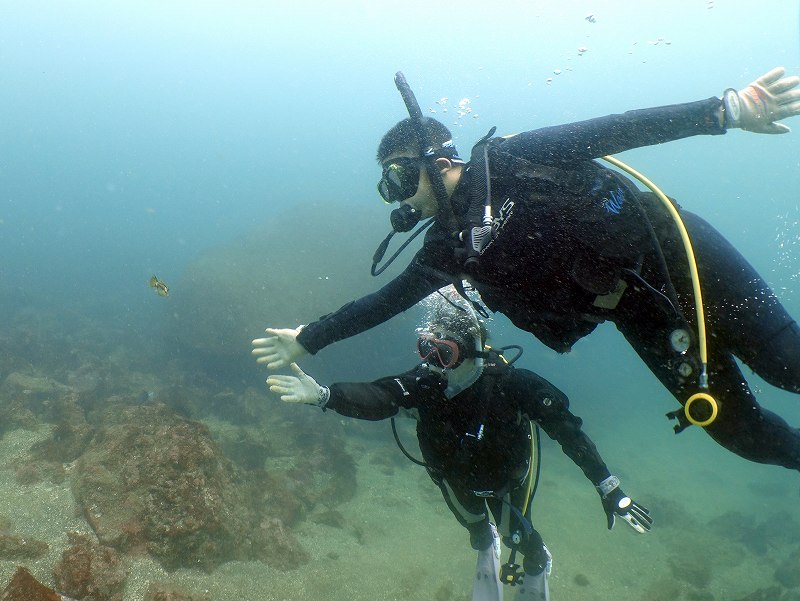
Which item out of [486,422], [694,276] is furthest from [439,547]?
[694,276]

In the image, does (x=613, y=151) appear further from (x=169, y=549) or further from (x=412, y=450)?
(x=412, y=450)

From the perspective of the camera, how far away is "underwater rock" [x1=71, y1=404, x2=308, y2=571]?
19.7ft

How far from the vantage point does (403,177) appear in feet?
10.7

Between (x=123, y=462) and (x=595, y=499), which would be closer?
(x=123, y=462)

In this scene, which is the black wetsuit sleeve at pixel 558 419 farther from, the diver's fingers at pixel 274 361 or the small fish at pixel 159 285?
the small fish at pixel 159 285

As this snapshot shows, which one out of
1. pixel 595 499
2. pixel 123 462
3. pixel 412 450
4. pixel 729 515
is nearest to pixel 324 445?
pixel 412 450

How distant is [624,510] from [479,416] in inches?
60.3

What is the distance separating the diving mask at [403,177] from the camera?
324cm

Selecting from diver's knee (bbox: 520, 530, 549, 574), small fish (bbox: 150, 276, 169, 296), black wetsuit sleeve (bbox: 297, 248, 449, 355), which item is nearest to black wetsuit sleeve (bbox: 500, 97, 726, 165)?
black wetsuit sleeve (bbox: 297, 248, 449, 355)

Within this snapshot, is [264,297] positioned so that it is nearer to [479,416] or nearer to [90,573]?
[90,573]

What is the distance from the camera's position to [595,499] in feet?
48.6

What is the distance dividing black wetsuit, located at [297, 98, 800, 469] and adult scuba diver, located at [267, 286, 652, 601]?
146cm

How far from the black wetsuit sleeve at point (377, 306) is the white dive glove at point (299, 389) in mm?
445

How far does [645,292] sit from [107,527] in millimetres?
6888
